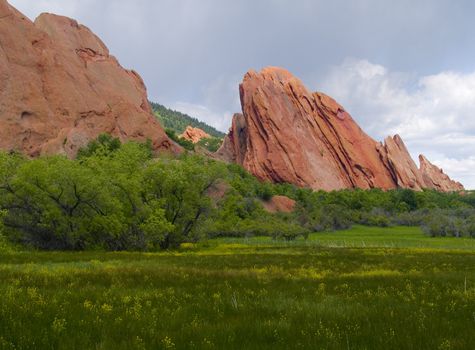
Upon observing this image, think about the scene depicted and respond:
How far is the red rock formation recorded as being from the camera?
12712 centimetres

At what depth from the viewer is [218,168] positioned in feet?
178

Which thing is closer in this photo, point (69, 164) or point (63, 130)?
point (69, 164)

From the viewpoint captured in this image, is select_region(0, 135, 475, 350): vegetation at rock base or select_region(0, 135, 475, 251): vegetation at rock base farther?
select_region(0, 135, 475, 251): vegetation at rock base

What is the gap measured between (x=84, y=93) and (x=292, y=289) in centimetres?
11996

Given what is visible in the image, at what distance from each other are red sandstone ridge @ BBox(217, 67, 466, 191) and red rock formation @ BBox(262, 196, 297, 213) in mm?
27345

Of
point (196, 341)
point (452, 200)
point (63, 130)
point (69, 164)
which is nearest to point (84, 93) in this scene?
point (63, 130)

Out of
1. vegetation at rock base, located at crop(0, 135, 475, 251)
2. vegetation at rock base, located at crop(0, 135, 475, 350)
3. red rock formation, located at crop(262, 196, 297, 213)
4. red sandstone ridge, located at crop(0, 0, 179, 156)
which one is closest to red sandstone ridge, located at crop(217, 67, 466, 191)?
red rock formation, located at crop(262, 196, 297, 213)

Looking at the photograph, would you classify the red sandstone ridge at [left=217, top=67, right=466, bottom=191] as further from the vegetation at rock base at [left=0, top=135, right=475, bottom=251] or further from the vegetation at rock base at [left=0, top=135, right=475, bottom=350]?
the vegetation at rock base at [left=0, top=135, right=475, bottom=350]

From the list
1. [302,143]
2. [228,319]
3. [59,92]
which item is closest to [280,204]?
[302,143]

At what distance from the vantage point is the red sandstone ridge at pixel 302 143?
530 feet

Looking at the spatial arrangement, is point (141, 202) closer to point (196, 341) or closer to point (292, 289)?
point (292, 289)

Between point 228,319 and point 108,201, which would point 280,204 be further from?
point 228,319

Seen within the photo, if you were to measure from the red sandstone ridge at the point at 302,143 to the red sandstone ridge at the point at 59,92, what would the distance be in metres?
41.6

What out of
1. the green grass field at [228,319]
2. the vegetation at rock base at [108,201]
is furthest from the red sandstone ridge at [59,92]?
the green grass field at [228,319]
